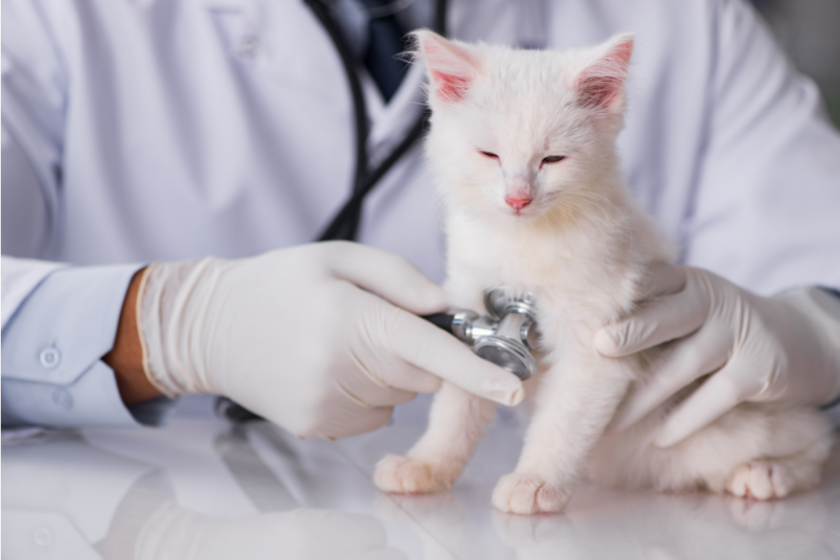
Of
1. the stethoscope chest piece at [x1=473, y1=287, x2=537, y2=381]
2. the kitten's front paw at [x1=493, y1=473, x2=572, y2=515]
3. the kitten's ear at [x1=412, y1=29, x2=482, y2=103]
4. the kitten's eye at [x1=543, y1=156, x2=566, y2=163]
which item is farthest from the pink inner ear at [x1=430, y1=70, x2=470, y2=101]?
the kitten's front paw at [x1=493, y1=473, x2=572, y2=515]

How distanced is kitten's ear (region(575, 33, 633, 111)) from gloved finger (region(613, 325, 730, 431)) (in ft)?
1.12

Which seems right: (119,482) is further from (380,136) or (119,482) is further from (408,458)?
(380,136)

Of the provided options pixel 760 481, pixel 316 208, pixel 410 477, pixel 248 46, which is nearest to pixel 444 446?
pixel 410 477

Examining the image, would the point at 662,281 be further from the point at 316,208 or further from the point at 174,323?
the point at 316,208

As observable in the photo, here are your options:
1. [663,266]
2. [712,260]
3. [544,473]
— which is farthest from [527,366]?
[712,260]

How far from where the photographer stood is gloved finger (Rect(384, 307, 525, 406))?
31.3 inches

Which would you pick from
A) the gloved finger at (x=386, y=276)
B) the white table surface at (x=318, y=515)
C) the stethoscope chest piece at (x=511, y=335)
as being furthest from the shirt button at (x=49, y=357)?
the stethoscope chest piece at (x=511, y=335)

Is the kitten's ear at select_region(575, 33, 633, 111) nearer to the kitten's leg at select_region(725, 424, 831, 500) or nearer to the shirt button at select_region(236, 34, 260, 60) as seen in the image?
the kitten's leg at select_region(725, 424, 831, 500)

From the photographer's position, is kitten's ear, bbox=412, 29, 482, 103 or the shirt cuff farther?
the shirt cuff

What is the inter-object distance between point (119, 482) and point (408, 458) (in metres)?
0.38

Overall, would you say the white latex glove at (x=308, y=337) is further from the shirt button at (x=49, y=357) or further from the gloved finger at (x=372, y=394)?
the shirt button at (x=49, y=357)

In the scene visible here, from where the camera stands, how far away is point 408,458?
86 centimetres

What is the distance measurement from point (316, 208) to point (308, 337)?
1.86 ft

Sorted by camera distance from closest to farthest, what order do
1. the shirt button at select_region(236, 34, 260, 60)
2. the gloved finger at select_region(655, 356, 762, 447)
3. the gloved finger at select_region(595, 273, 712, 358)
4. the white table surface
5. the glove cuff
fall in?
the white table surface < the gloved finger at select_region(595, 273, 712, 358) < the gloved finger at select_region(655, 356, 762, 447) < the glove cuff < the shirt button at select_region(236, 34, 260, 60)
